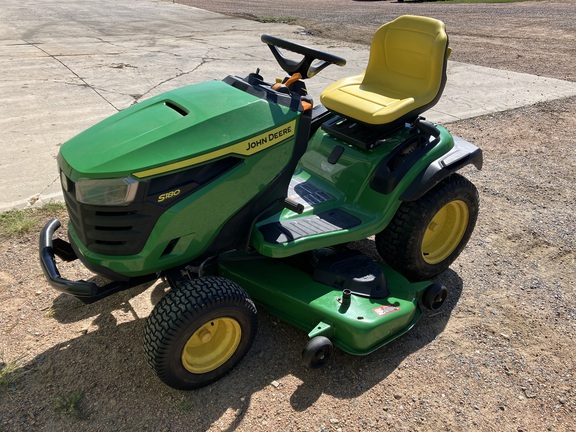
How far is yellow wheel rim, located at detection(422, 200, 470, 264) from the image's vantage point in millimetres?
3213

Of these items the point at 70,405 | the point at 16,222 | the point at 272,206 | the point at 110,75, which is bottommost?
the point at 110,75

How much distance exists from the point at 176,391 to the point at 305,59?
170 centimetres

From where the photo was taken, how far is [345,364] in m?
2.57

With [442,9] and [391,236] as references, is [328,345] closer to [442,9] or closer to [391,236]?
[391,236]

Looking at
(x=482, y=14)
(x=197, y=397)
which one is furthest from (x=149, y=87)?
(x=482, y=14)

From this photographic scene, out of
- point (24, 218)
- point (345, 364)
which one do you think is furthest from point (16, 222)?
point (345, 364)

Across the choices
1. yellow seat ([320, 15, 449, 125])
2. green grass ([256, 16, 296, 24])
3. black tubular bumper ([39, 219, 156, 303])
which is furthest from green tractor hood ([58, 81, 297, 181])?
green grass ([256, 16, 296, 24])

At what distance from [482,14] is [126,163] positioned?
54.1 ft

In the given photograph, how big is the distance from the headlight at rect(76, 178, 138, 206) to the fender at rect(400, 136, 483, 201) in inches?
56.3

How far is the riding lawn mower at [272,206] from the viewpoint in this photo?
7.13 feet

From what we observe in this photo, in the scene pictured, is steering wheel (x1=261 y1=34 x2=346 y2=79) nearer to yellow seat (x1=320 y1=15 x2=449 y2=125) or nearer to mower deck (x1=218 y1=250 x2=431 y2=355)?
yellow seat (x1=320 y1=15 x2=449 y2=125)

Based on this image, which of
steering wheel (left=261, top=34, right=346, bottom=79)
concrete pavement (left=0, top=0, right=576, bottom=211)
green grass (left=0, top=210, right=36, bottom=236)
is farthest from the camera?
concrete pavement (left=0, top=0, right=576, bottom=211)

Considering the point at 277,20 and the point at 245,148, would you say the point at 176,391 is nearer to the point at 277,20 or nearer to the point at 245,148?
the point at 245,148

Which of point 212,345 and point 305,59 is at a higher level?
point 305,59
